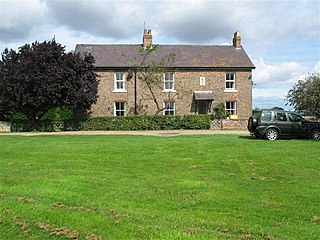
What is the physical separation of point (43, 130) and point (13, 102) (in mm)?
3260

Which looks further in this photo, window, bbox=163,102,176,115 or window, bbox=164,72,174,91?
window, bbox=163,102,176,115

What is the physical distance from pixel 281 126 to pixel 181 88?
17532mm

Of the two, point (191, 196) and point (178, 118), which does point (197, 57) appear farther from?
point (191, 196)

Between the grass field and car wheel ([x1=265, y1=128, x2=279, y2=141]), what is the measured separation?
523cm

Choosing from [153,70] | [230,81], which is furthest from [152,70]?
[230,81]

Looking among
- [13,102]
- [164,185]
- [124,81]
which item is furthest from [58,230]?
[124,81]

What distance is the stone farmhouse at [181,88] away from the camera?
1480 inches

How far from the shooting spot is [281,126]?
21.3m

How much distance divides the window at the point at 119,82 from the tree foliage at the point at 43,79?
597 cm

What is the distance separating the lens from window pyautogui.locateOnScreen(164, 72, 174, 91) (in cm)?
3784

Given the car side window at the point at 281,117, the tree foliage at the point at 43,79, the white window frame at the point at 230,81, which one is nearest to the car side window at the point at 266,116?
the car side window at the point at 281,117

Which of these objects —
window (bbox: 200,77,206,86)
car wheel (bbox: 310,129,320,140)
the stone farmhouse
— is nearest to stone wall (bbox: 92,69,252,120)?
the stone farmhouse

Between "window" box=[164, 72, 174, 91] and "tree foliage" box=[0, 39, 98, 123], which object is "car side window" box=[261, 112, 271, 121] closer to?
"tree foliage" box=[0, 39, 98, 123]

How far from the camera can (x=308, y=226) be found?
6.18 metres
